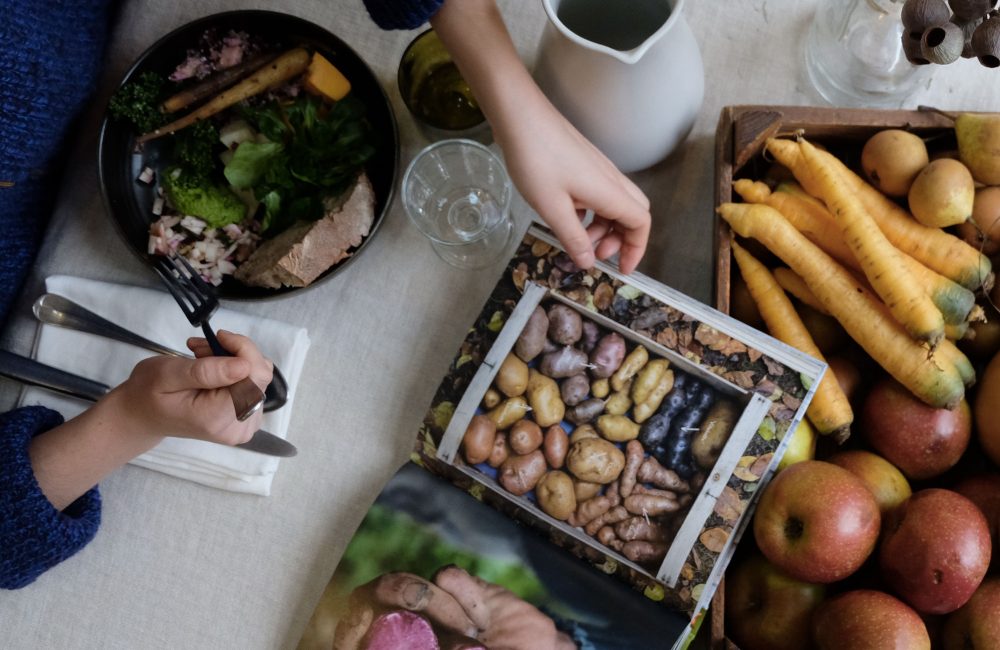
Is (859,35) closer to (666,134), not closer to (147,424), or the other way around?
(666,134)

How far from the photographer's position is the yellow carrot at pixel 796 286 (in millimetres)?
691

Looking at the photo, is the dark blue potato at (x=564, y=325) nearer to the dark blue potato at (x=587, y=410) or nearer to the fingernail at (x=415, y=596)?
the dark blue potato at (x=587, y=410)

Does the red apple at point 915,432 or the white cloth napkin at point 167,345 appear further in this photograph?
the white cloth napkin at point 167,345

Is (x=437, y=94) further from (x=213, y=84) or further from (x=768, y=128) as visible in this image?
(x=768, y=128)

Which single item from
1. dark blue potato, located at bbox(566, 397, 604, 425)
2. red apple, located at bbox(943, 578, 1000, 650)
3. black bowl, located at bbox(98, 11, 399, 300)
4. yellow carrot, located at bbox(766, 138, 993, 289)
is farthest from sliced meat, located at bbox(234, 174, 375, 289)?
red apple, located at bbox(943, 578, 1000, 650)

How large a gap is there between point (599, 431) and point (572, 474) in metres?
0.04

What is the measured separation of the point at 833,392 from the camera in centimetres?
66

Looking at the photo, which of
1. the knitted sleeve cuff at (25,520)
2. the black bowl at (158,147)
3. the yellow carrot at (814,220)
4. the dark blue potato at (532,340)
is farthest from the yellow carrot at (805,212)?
the knitted sleeve cuff at (25,520)

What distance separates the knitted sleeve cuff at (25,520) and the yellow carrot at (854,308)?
0.65 meters

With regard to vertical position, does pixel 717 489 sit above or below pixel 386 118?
below

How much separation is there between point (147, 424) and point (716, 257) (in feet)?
1.71

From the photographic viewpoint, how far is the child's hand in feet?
2.13

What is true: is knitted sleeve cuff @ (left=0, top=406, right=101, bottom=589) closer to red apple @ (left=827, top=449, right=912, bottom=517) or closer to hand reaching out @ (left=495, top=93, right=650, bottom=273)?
hand reaching out @ (left=495, top=93, right=650, bottom=273)

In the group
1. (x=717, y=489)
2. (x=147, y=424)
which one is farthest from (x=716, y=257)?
(x=147, y=424)
